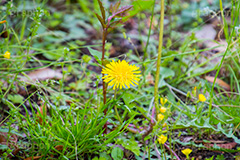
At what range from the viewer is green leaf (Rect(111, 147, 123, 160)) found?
108 cm

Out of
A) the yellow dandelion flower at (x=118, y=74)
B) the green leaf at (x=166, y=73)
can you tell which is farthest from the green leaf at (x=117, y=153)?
the green leaf at (x=166, y=73)

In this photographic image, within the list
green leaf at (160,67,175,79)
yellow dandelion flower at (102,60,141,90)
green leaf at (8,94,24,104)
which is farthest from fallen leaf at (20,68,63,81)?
yellow dandelion flower at (102,60,141,90)

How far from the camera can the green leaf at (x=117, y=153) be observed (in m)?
1.08

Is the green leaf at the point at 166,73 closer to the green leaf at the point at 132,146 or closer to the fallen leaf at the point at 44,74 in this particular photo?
the green leaf at the point at 132,146

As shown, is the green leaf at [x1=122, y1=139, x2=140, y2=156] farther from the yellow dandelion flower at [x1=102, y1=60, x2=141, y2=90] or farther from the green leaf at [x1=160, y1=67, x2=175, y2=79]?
the green leaf at [x1=160, y1=67, x2=175, y2=79]

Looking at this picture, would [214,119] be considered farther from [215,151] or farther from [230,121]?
[215,151]

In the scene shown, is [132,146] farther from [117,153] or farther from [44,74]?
[44,74]

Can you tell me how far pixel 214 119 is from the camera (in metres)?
1.14

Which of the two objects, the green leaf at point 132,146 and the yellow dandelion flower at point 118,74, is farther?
the green leaf at point 132,146

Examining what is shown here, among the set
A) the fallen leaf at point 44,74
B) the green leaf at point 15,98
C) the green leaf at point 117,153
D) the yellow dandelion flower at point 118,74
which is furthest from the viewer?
the fallen leaf at point 44,74

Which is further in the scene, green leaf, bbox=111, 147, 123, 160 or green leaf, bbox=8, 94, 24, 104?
green leaf, bbox=8, 94, 24, 104

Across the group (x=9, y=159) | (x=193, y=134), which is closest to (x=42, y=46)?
(x=9, y=159)

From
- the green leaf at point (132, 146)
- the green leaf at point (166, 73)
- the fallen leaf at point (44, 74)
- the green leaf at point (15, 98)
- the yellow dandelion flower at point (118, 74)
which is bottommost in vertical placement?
the green leaf at point (132, 146)

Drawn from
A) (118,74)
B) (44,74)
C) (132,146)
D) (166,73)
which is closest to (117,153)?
(132,146)
